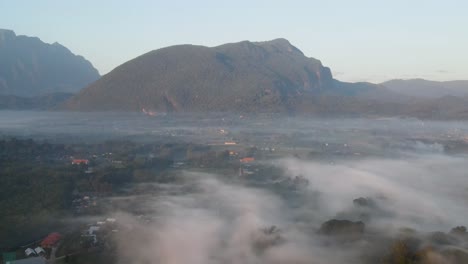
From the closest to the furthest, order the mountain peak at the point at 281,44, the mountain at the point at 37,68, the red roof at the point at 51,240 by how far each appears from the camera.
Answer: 1. the red roof at the point at 51,240
2. the mountain peak at the point at 281,44
3. the mountain at the point at 37,68

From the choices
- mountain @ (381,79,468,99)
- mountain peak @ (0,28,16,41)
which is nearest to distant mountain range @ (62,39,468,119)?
mountain @ (381,79,468,99)

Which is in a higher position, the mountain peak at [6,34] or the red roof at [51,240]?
the mountain peak at [6,34]

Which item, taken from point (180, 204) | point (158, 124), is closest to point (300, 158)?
point (180, 204)

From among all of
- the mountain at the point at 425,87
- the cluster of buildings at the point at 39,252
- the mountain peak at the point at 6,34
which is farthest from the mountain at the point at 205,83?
the mountain peak at the point at 6,34

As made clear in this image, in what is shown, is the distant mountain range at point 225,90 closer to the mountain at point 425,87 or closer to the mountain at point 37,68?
the mountain at point 425,87

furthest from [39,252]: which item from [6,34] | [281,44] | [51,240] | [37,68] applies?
[6,34]

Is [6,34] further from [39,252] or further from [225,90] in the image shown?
[39,252]

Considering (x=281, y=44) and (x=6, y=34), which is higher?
(x=6, y=34)

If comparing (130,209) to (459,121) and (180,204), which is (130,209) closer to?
(180,204)
